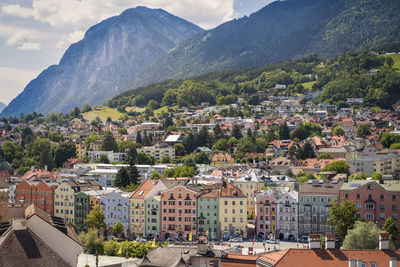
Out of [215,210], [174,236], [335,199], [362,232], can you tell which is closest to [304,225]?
[335,199]

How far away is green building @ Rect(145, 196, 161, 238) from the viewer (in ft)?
327

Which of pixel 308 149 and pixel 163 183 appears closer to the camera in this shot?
pixel 163 183

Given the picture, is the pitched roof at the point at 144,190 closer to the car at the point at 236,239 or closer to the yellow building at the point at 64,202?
the yellow building at the point at 64,202

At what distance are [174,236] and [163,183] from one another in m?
11.0

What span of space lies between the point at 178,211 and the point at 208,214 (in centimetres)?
464

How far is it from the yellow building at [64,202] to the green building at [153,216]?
14.5m

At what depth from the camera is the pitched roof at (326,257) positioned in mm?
41438

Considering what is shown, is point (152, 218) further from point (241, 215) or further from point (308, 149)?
point (308, 149)

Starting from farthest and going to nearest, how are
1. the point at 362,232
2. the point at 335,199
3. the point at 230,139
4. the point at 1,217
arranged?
the point at 230,139 → the point at 335,199 → the point at 362,232 → the point at 1,217

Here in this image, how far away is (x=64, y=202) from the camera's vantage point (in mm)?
108438

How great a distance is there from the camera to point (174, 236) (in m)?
97.8

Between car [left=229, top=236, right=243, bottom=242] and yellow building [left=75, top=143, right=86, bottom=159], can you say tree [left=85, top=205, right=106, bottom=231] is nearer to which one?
car [left=229, top=236, right=243, bottom=242]

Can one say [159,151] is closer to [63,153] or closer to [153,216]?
[63,153]

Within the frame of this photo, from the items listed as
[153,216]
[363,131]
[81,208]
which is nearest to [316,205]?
[153,216]
